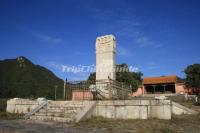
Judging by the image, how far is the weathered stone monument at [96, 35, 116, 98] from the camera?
16.8 metres

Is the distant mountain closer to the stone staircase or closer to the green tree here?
the green tree

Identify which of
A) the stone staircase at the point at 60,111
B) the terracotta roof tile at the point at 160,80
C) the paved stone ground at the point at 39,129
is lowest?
the paved stone ground at the point at 39,129

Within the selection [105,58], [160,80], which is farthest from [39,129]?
[160,80]

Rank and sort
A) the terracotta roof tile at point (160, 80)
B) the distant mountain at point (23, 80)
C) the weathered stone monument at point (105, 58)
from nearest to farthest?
the weathered stone monument at point (105, 58) → the terracotta roof tile at point (160, 80) → the distant mountain at point (23, 80)

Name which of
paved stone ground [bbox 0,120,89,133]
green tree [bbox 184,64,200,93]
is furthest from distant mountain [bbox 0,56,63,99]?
paved stone ground [bbox 0,120,89,133]

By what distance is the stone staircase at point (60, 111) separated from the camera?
472 inches

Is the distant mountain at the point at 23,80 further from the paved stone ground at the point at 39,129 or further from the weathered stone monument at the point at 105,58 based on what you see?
the paved stone ground at the point at 39,129

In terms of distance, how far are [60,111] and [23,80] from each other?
53.3 metres

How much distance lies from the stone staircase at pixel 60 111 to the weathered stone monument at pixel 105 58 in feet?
10.9

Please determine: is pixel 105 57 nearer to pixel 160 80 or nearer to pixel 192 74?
pixel 192 74

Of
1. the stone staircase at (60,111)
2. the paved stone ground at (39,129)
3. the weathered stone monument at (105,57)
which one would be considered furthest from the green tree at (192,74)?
the paved stone ground at (39,129)

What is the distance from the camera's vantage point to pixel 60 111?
13.1 meters

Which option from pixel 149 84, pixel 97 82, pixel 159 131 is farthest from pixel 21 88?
pixel 159 131

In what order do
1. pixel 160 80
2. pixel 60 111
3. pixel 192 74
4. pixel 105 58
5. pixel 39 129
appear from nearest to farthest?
pixel 39 129, pixel 60 111, pixel 105 58, pixel 192 74, pixel 160 80
